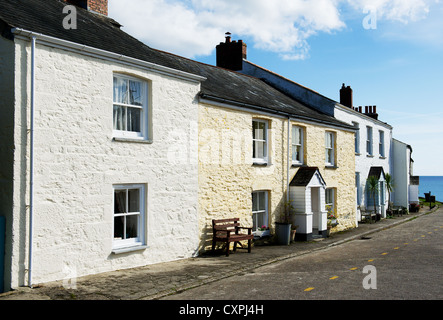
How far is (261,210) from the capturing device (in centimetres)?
1529

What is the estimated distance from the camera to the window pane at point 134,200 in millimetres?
Answer: 10703

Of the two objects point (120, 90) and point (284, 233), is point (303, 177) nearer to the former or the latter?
point (284, 233)

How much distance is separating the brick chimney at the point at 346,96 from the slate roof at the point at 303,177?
11.3m

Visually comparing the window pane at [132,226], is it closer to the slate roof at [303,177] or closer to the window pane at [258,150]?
the window pane at [258,150]

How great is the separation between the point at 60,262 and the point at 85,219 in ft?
3.60

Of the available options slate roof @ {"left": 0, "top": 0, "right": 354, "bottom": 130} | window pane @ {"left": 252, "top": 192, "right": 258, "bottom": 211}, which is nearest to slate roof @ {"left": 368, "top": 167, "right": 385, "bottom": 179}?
slate roof @ {"left": 0, "top": 0, "right": 354, "bottom": 130}

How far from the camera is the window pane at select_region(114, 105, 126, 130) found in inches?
411

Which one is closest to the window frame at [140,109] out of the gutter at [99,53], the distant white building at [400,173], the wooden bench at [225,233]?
the gutter at [99,53]

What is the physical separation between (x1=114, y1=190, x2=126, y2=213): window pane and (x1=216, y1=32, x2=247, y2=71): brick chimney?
1476cm

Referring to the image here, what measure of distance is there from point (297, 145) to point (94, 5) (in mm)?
9732

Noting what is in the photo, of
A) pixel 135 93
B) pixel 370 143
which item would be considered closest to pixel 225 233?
pixel 135 93

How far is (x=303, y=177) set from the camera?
16.7 metres
